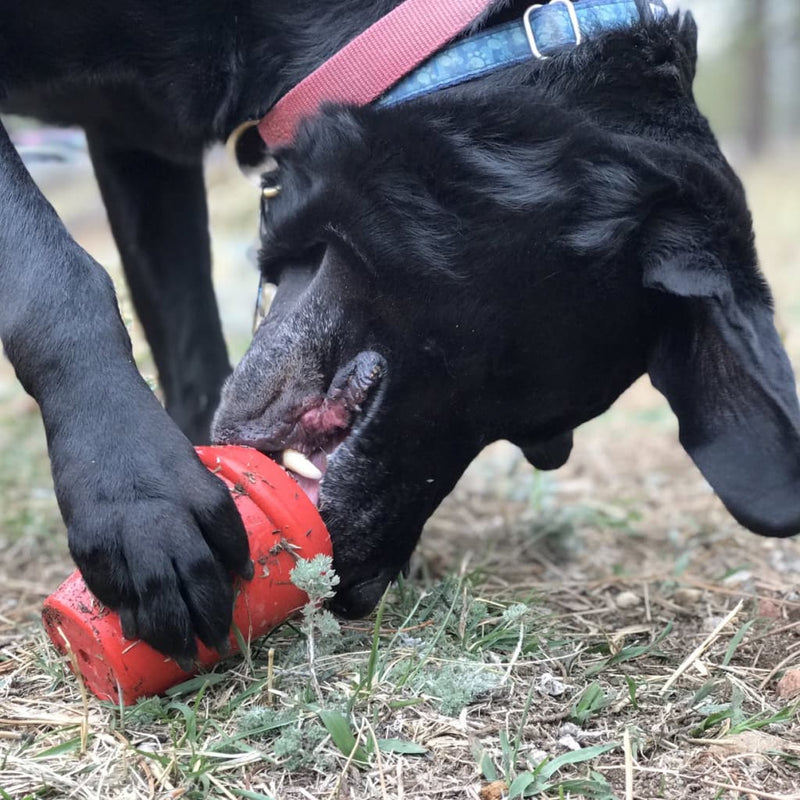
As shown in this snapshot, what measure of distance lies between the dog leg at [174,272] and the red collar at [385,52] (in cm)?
79

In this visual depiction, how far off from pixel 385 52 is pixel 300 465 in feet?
2.81

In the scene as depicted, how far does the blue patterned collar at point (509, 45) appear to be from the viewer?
Result: 202cm

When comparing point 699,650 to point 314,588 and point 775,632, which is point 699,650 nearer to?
point 775,632

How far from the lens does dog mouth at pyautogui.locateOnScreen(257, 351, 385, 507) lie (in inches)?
78.3

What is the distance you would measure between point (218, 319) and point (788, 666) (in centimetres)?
182

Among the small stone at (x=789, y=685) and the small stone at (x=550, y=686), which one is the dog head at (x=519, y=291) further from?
the small stone at (x=550, y=686)

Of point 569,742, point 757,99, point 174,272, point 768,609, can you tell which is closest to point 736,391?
point 768,609

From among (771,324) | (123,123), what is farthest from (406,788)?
(123,123)

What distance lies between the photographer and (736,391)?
6.35 feet

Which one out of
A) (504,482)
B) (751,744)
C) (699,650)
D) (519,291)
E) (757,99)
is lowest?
(757,99)

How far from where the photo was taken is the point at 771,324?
1.99 metres

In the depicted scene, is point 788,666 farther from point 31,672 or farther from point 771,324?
point 31,672

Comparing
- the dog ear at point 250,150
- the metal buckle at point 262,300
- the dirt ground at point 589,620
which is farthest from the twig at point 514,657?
the dog ear at point 250,150

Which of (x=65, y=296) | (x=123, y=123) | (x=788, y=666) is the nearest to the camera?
(x=65, y=296)
